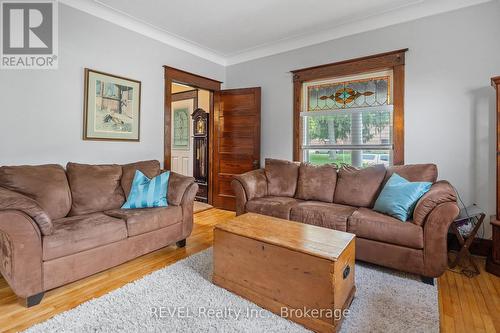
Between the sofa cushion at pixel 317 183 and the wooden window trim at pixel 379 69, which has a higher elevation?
the wooden window trim at pixel 379 69

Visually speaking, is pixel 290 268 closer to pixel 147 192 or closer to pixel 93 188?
pixel 147 192

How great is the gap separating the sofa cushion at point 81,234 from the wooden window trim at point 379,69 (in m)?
2.90

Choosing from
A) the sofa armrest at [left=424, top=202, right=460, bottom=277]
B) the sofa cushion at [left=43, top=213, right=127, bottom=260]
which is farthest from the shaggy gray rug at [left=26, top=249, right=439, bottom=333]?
the sofa cushion at [left=43, top=213, right=127, bottom=260]

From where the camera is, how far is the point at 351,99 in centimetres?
361

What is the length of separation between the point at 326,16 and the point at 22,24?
3392 millimetres

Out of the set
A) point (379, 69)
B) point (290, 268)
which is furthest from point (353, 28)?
point (290, 268)

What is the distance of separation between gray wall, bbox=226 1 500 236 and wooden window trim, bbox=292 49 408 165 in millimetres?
70

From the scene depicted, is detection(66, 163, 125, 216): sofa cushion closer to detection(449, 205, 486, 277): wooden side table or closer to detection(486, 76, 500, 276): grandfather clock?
detection(449, 205, 486, 277): wooden side table

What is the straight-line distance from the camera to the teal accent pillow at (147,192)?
276cm

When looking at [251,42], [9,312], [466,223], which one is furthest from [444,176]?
[9,312]

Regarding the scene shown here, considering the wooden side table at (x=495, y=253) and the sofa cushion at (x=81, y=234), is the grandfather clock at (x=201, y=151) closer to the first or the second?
the sofa cushion at (x=81, y=234)

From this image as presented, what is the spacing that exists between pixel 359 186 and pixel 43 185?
3225 millimetres

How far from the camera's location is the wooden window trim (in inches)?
126

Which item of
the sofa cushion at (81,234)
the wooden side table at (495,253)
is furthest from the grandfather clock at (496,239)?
the sofa cushion at (81,234)
